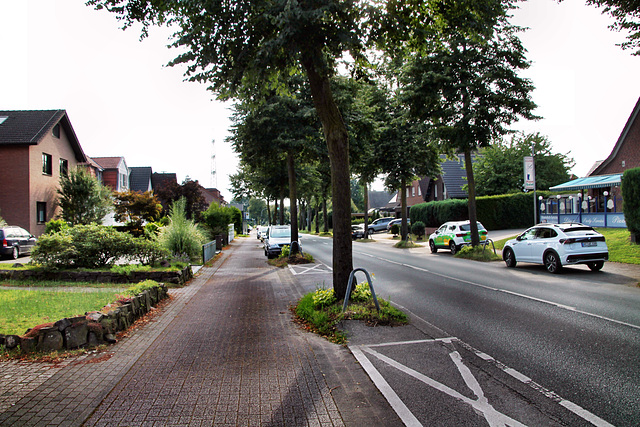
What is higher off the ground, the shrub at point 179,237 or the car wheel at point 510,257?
the shrub at point 179,237

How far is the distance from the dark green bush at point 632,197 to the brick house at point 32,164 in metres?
31.5

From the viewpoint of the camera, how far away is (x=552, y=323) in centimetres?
702

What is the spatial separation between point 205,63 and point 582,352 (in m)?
7.63

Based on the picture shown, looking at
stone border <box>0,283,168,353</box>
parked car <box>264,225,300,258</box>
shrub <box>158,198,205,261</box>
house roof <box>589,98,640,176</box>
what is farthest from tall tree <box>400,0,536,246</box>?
house roof <box>589,98,640,176</box>

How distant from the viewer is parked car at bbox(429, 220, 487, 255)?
880 inches

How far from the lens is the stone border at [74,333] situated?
5.52 m

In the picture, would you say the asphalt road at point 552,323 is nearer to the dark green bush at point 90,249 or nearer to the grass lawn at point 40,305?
the grass lawn at point 40,305

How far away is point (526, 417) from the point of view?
148 inches

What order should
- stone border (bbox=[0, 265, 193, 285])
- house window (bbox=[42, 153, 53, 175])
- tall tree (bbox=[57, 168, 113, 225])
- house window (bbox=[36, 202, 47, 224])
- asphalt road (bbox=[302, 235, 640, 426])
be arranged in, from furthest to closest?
house window (bbox=[42, 153, 53, 175]), tall tree (bbox=[57, 168, 113, 225]), house window (bbox=[36, 202, 47, 224]), stone border (bbox=[0, 265, 193, 285]), asphalt road (bbox=[302, 235, 640, 426])

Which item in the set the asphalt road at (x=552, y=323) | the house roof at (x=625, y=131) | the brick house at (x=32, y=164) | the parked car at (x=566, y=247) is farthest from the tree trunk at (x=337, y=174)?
the house roof at (x=625, y=131)

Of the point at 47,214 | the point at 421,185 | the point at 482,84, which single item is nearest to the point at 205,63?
the point at 482,84

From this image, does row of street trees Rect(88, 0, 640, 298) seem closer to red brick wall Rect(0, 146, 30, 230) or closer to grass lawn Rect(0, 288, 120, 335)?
grass lawn Rect(0, 288, 120, 335)

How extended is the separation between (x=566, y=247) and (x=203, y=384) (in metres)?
12.5

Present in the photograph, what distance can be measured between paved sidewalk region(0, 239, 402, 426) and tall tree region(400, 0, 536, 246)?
582 inches
